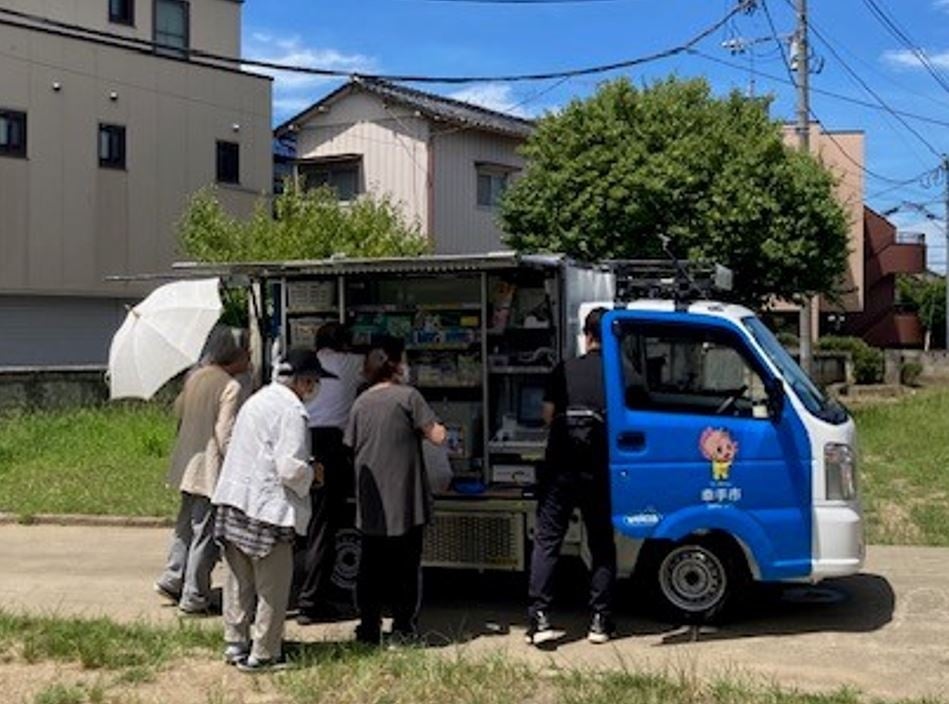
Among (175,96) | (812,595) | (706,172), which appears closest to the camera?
(812,595)

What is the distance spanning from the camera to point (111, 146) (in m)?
27.8

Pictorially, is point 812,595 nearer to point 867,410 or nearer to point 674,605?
point 674,605

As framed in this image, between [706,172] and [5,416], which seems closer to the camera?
[5,416]

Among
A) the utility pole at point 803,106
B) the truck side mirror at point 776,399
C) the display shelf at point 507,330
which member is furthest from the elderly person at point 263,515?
the utility pole at point 803,106

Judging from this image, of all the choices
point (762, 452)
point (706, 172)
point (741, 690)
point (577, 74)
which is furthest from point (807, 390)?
point (577, 74)

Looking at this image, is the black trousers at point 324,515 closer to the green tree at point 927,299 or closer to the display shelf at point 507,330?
the display shelf at point 507,330

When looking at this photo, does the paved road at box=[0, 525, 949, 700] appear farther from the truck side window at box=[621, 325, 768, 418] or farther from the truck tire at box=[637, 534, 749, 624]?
the truck side window at box=[621, 325, 768, 418]

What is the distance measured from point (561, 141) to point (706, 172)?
2618mm

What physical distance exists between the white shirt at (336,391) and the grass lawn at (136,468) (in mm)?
4662

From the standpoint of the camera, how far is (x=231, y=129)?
98.6ft

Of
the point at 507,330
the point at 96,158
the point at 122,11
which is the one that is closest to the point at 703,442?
the point at 507,330

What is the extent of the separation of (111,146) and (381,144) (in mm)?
7891

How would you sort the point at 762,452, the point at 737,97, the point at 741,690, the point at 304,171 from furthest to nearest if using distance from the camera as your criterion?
1. the point at 304,171
2. the point at 737,97
3. the point at 762,452
4. the point at 741,690

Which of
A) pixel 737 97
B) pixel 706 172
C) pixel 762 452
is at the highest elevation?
pixel 737 97
